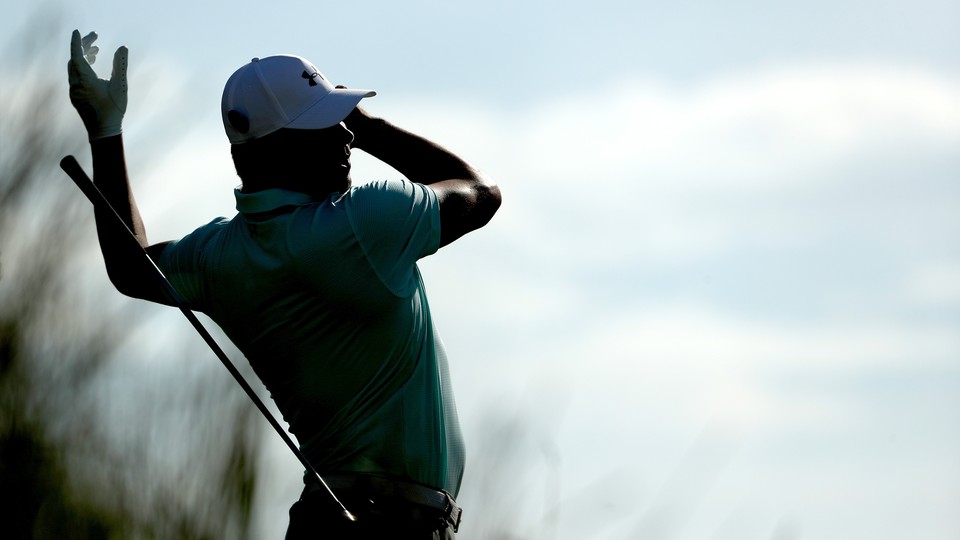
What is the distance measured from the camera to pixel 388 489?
424cm

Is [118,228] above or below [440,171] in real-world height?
below

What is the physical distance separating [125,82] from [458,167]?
0.95 m

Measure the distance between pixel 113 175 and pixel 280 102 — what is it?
1.70 ft

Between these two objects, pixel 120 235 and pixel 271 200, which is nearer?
pixel 271 200

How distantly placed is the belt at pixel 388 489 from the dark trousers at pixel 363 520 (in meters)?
0.01

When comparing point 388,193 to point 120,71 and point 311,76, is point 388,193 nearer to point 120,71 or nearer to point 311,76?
point 311,76

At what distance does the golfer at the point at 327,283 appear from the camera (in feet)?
13.9

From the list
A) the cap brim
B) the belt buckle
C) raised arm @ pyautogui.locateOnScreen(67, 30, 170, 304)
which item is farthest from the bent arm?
the belt buckle

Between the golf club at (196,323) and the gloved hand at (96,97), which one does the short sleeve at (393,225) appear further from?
the gloved hand at (96,97)

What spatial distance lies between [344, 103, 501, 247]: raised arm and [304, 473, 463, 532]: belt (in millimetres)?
636

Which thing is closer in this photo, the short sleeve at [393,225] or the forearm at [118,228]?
the short sleeve at [393,225]

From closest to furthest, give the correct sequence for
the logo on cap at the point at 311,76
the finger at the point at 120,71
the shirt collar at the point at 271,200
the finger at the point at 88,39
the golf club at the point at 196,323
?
1. the golf club at the point at 196,323
2. the shirt collar at the point at 271,200
3. the logo on cap at the point at 311,76
4. the finger at the point at 120,71
5. the finger at the point at 88,39

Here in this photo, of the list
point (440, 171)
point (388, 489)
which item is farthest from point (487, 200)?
point (388, 489)

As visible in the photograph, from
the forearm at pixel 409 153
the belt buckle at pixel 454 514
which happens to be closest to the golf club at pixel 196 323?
the belt buckle at pixel 454 514
